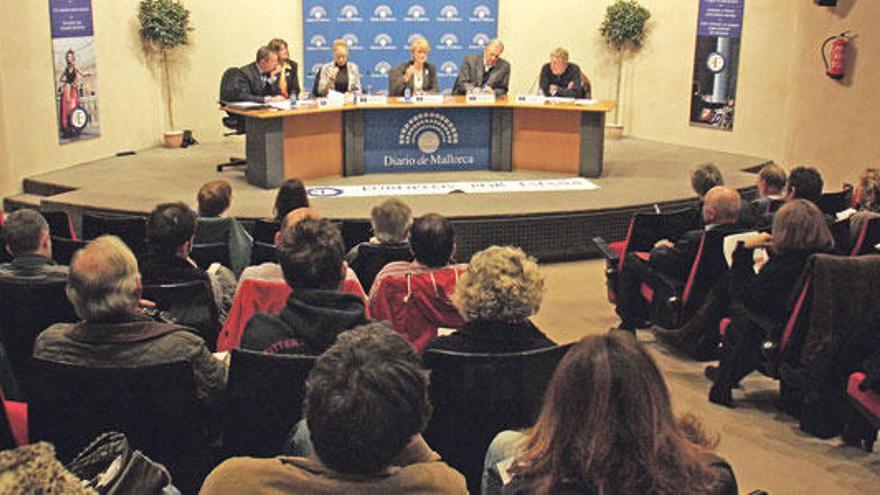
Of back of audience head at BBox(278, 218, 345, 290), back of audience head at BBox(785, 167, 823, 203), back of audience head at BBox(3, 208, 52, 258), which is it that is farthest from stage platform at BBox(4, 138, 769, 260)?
back of audience head at BBox(278, 218, 345, 290)

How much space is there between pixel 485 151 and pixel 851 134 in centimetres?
348

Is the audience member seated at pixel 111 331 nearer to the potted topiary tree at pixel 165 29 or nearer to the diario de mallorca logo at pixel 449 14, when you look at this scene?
the potted topiary tree at pixel 165 29

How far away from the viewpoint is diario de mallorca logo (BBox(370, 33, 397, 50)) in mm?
11836

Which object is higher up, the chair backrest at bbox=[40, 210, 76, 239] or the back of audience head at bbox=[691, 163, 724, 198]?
the back of audience head at bbox=[691, 163, 724, 198]

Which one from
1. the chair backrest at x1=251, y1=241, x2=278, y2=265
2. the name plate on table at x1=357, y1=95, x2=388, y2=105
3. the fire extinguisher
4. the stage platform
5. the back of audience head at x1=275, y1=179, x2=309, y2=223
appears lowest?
the stage platform

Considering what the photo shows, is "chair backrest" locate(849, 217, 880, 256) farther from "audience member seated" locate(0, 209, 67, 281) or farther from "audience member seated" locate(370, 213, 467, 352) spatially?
"audience member seated" locate(0, 209, 67, 281)

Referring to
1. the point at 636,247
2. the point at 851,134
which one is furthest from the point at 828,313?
the point at 851,134

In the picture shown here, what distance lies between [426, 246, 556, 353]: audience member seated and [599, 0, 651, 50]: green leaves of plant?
30.6 ft

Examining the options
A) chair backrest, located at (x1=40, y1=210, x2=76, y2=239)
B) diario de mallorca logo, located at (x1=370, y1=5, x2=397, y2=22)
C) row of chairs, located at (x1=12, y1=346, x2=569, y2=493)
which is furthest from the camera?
diario de mallorca logo, located at (x1=370, y1=5, x2=397, y2=22)

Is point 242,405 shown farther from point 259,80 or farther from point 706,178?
point 259,80

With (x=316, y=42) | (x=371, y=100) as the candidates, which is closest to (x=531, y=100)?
(x=371, y=100)

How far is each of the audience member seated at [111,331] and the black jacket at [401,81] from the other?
21.9ft

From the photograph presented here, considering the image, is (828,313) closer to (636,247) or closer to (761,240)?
(761,240)

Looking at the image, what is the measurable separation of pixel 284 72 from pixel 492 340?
698 cm
